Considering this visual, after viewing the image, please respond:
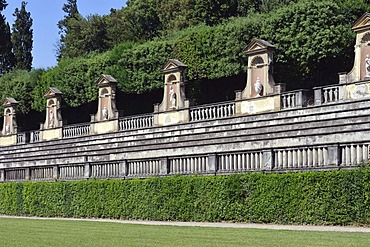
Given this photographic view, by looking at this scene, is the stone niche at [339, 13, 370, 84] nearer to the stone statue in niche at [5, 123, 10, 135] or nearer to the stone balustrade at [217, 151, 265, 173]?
the stone balustrade at [217, 151, 265, 173]

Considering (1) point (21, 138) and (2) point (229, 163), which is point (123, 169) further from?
(1) point (21, 138)

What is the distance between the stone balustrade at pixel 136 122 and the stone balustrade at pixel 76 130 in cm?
314

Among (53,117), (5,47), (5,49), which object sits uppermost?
(5,47)

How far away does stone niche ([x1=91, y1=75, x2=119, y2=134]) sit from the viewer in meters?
36.8

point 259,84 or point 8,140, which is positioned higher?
point 259,84

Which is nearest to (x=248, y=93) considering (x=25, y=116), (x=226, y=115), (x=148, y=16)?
(x=226, y=115)

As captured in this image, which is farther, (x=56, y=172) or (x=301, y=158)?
(x=56, y=172)

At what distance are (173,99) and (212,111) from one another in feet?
10.1

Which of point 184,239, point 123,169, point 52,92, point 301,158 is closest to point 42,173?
point 123,169

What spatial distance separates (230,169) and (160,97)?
21709mm

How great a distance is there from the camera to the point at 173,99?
32.8 metres

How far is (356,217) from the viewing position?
15289mm

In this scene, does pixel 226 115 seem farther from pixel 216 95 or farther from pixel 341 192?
Result: pixel 341 192

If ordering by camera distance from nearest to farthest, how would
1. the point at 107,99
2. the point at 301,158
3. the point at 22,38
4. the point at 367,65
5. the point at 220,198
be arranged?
the point at 301,158 < the point at 220,198 < the point at 367,65 < the point at 107,99 < the point at 22,38
